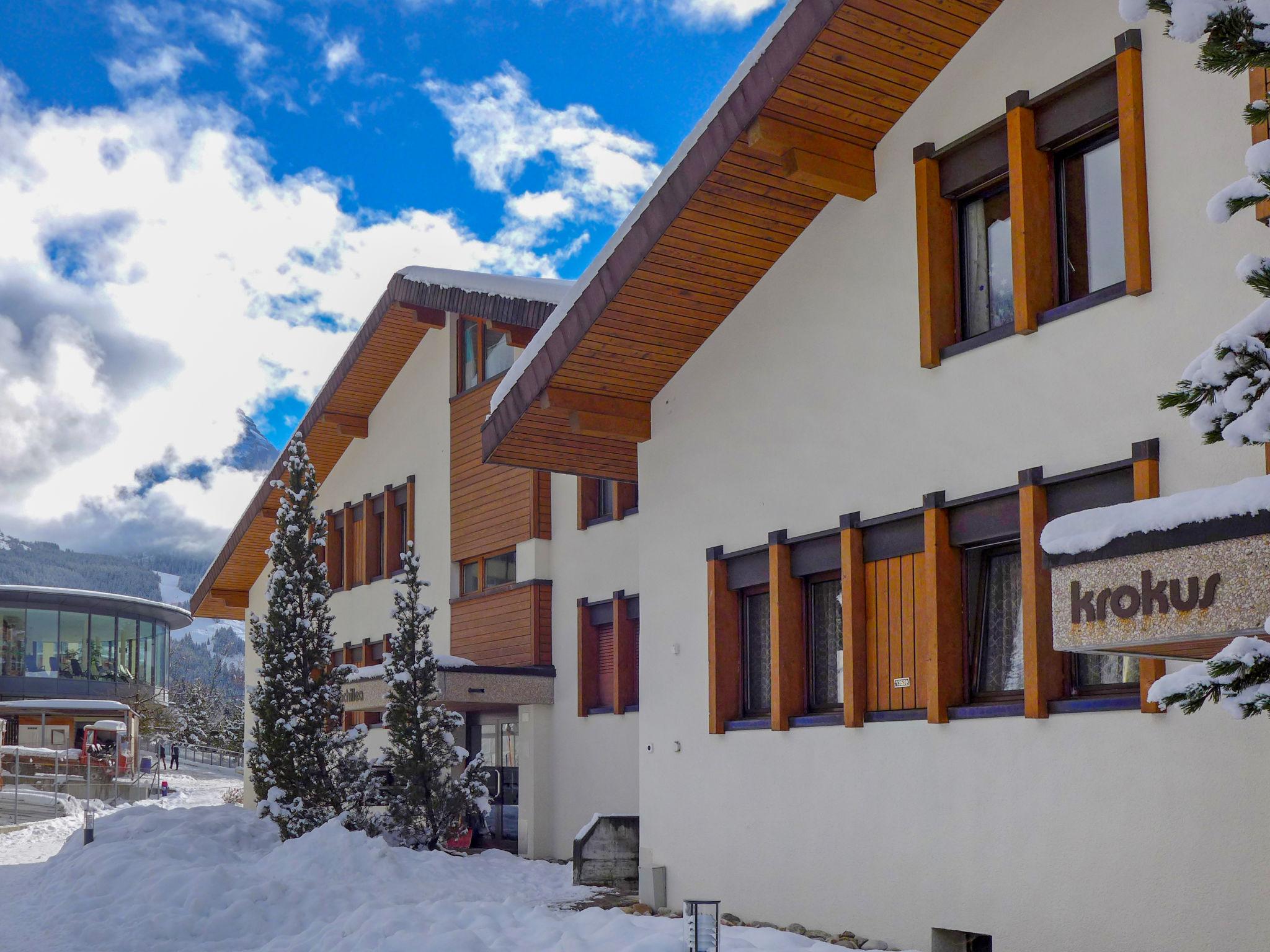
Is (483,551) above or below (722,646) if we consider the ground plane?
above

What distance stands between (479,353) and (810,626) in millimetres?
11834

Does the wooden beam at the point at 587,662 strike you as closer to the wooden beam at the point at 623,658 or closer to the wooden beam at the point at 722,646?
the wooden beam at the point at 623,658

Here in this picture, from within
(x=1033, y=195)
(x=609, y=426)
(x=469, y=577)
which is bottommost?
(x=469, y=577)

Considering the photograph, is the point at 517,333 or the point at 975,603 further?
the point at 517,333

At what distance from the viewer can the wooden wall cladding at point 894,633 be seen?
35.9ft

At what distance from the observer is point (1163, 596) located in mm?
4773

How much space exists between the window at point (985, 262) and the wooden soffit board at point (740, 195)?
1.02 m

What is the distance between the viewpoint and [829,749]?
1162 centimetres

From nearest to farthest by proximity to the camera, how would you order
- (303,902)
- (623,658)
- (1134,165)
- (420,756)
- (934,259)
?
1. (1134,165)
2. (934,259)
3. (303,902)
4. (420,756)
5. (623,658)

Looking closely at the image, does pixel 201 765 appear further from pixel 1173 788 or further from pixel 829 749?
pixel 1173 788

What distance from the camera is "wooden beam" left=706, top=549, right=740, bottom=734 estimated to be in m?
13.2

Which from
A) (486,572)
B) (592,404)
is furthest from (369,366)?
(592,404)

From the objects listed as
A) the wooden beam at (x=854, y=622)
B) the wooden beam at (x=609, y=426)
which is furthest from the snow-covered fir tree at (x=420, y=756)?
the wooden beam at (x=854, y=622)

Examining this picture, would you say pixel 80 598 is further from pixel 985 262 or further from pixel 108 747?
pixel 985 262
